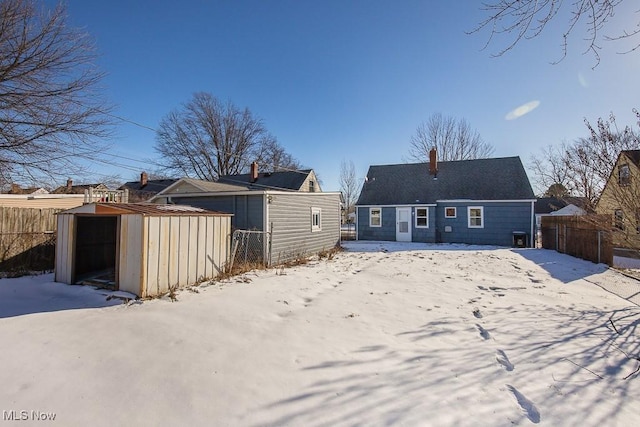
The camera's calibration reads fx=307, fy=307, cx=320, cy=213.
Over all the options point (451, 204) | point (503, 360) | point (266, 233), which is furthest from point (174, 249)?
point (451, 204)

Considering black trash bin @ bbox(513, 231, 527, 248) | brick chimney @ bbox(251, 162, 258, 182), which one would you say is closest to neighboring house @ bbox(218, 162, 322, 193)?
brick chimney @ bbox(251, 162, 258, 182)

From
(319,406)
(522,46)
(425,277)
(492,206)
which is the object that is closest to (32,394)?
(319,406)

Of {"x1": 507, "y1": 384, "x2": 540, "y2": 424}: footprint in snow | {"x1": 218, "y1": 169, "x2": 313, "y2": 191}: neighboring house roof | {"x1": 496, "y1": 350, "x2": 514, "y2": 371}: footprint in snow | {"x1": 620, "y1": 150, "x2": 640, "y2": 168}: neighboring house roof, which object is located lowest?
{"x1": 507, "y1": 384, "x2": 540, "y2": 424}: footprint in snow

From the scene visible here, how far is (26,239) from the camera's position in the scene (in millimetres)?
8961

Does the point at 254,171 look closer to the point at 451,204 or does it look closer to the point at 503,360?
the point at 451,204

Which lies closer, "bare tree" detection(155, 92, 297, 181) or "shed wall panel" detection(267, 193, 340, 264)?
"shed wall panel" detection(267, 193, 340, 264)

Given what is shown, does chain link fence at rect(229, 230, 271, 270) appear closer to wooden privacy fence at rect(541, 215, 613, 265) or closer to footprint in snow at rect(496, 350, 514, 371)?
footprint in snow at rect(496, 350, 514, 371)

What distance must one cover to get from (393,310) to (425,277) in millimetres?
3335

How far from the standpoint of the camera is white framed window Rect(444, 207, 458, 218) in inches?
711

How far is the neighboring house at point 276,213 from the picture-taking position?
10516 millimetres

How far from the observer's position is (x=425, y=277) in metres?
8.56

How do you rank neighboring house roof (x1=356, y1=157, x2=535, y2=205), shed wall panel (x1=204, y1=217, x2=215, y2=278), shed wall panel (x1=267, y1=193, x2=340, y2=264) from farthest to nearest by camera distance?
1. neighboring house roof (x1=356, y1=157, x2=535, y2=205)
2. shed wall panel (x1=267, y1=193, x2=340, y2=264)
3. shed wall panel (x1=204, y1=217, x2=215, y2=278)

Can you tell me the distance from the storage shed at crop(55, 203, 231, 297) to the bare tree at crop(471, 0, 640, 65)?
6548 millimetres

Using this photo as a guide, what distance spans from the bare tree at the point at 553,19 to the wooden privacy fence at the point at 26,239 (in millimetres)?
11983
